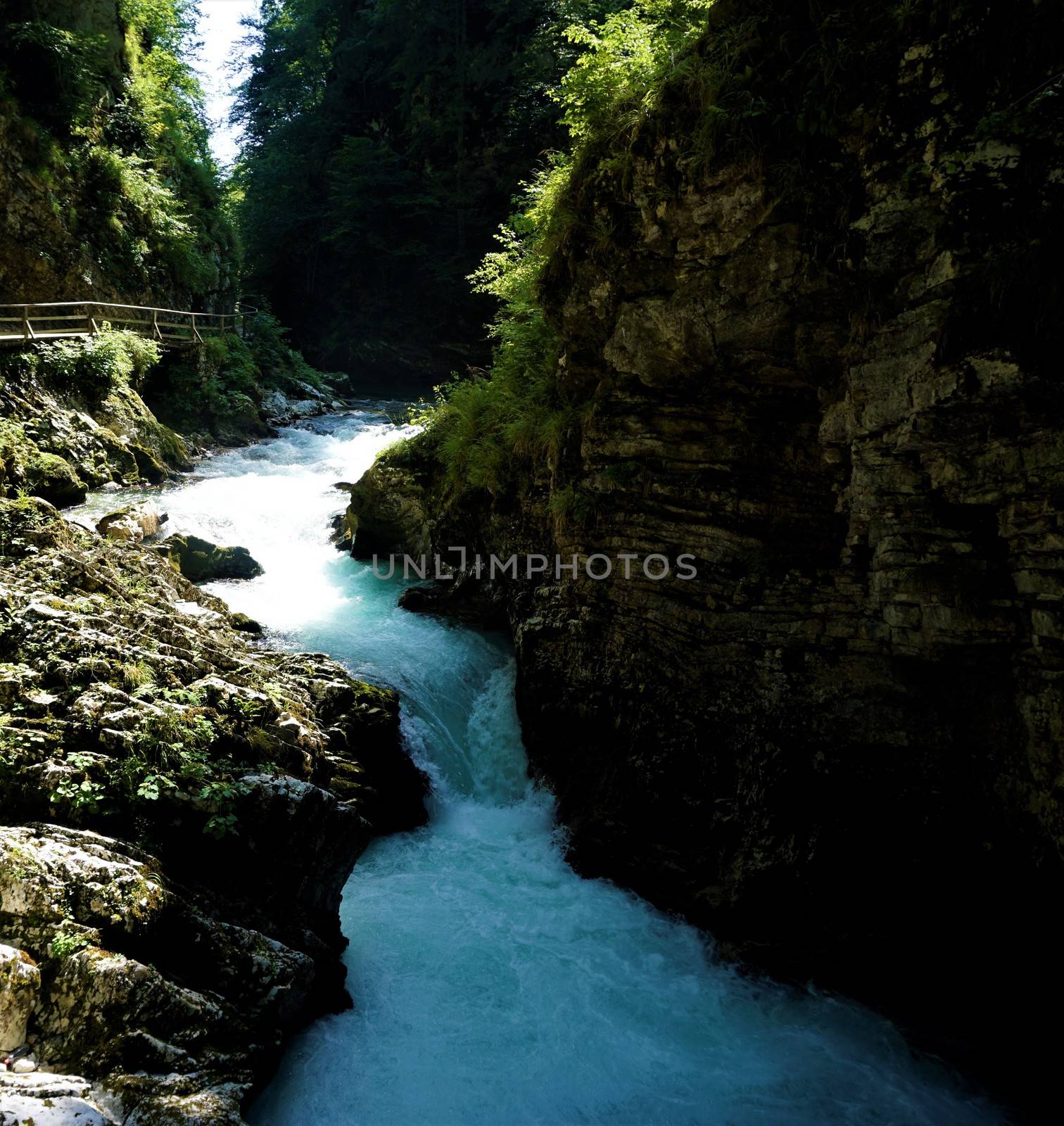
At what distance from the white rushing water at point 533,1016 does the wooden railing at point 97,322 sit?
10968 mm

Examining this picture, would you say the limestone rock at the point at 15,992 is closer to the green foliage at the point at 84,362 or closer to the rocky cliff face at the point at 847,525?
the rocky cliff face at the point at 847,525

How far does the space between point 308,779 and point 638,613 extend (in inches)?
142

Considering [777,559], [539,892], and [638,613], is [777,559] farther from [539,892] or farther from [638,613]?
[539,892]

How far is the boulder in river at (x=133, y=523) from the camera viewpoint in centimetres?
1063

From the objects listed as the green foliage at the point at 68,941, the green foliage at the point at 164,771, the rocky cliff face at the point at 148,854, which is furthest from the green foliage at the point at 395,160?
the green foliage at the point at 68,941

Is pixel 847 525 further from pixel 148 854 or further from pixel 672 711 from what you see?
pixel 148 854

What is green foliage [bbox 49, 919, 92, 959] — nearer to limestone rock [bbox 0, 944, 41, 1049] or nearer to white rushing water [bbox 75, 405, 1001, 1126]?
limestone rock [bbox 0, 944, 41, 1049]

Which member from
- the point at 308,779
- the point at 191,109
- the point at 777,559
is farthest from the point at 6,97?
the point at 777,559

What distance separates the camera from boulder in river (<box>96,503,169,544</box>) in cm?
1063

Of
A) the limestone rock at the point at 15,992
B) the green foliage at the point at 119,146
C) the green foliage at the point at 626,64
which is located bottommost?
the limestone rock at the point at 15,992

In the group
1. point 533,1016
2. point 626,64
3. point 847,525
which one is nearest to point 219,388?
point 626,64

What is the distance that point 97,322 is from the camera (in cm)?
1573

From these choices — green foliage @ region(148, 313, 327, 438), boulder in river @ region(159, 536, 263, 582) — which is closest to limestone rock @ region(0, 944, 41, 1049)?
boulder in river @ region(159, 536, 263, 582)

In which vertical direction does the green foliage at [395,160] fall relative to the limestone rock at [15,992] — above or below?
above
